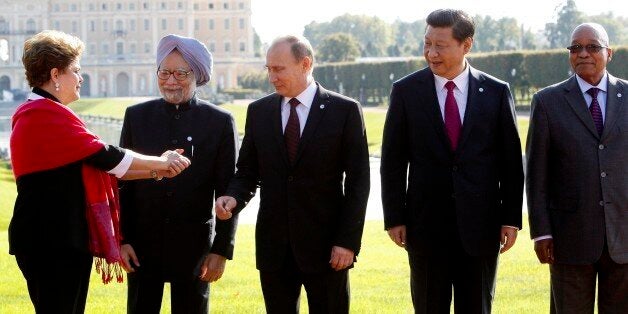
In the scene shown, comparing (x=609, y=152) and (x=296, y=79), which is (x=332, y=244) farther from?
(x=609, y=152)

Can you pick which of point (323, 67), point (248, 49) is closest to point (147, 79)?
point (248, 49)

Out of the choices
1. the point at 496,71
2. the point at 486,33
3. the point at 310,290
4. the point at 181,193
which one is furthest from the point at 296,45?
the point at 486,33

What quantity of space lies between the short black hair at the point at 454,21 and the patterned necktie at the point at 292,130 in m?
0.59

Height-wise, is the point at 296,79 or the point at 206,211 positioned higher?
the point at 296,79

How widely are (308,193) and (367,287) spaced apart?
104 inches

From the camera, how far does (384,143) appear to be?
4348mm

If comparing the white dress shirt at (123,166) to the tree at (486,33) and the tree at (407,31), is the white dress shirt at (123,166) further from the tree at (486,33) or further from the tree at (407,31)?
the tree at (407,31)

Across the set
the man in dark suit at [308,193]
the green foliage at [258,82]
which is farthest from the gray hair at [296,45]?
the green foliage at [258,82]

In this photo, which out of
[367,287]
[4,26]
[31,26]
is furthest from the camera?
[31,26]

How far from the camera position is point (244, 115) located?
1564 inches

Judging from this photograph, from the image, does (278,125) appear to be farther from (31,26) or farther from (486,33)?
(31,26)

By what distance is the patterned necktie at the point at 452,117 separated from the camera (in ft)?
14.1

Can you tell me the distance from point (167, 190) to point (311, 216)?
56 centimetres

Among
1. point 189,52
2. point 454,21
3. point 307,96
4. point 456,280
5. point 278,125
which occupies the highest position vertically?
point 454,21
